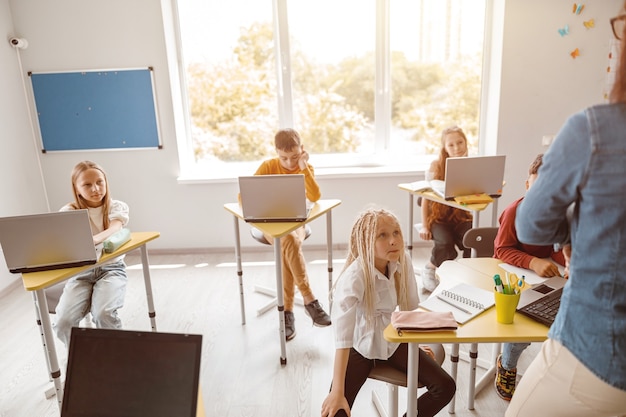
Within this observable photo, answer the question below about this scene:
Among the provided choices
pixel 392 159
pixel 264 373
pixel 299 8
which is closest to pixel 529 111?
pixel 392 159

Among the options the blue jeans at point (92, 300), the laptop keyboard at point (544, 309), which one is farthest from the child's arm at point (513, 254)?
the blue jeans at point (92, 300)

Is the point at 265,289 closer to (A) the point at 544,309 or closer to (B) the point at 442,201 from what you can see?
(B) the point at 442,201

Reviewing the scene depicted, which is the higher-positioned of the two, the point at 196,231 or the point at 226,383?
the point at 196,231

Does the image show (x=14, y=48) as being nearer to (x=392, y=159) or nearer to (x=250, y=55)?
(x=250, y=55)

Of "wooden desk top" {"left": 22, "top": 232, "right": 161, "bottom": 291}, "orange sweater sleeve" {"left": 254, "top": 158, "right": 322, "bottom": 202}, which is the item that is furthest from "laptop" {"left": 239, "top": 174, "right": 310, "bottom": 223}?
"wooden desk top" {"left": 22, "top": 232, "right": 161, "bottom": 291}

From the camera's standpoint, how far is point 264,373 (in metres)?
2.45

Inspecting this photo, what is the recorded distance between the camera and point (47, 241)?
1954mm

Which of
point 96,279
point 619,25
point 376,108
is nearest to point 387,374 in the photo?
point 619,25

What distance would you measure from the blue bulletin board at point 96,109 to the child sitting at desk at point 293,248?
1573 mm

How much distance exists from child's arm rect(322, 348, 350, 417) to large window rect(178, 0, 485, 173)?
2869mm

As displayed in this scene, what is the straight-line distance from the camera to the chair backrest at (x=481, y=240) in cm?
231

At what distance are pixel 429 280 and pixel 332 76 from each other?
6.55 feet

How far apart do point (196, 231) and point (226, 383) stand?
6.99 feet

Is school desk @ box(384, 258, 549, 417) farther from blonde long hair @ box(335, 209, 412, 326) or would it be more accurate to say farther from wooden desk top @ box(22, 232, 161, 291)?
wooden desk top @ box(22, 232, 161, 291)
